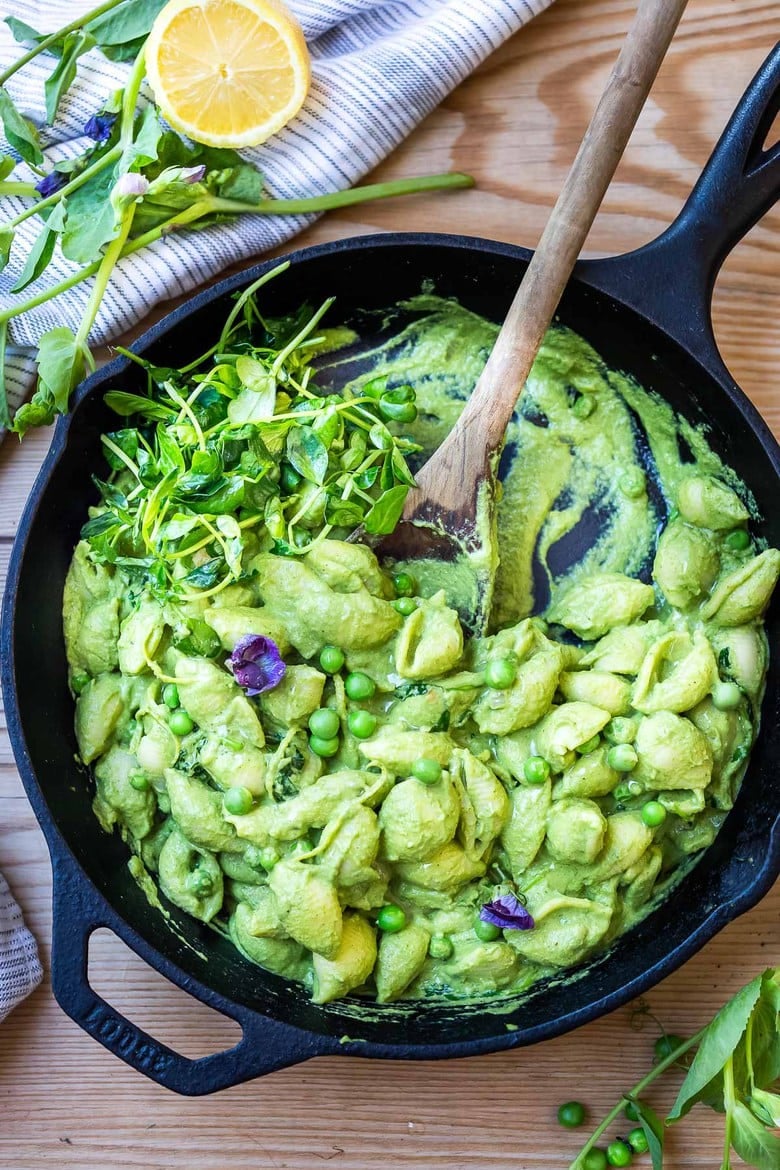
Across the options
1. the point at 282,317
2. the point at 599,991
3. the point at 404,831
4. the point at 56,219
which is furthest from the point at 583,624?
the point at 56,219

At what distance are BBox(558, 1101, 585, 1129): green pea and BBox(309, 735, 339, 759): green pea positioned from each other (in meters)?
0.89

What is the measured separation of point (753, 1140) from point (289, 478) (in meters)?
1.37

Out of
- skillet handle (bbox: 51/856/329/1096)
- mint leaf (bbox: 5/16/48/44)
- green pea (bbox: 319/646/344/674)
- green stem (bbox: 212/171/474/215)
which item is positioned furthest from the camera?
Answer: green stem (bbox: 212/171/474/215)

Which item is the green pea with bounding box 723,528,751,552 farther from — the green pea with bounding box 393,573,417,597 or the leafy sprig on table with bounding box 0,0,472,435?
the leafy sprig on table with bounding box 0,0,472,435

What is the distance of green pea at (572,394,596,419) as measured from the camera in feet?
6.40

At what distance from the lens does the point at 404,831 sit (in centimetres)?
161

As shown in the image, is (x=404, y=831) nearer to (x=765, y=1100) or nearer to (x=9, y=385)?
(x=765, y=1100)

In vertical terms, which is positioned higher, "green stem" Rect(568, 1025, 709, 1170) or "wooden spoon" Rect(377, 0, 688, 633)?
"wooden spoon" Rect(377, 0, 688, 633)

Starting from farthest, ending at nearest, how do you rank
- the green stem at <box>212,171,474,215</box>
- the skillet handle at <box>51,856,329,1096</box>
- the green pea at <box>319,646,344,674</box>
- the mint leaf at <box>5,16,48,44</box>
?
the green stem at <box>212,171,474,215</box>
the mint leaf at <box>5,16,48,44</box>
the green pea at <box>319,646,344,674</box>
the skillet handle at <box>51,856,329,1096</box>

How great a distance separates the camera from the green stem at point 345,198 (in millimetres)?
1894

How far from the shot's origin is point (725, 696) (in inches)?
67.4

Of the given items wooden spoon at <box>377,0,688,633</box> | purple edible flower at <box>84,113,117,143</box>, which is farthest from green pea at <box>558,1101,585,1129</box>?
purple edible flower at <box>84,113,117,143</box>

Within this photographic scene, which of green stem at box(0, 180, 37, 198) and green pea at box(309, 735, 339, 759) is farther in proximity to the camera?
green stem at box(0, 180, 37, 198)

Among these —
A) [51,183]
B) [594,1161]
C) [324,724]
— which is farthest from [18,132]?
[594,1161]
